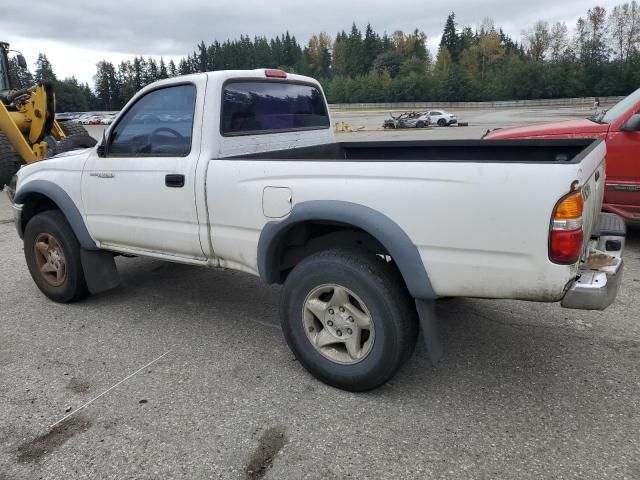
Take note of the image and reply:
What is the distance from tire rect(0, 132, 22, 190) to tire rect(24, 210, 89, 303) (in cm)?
760

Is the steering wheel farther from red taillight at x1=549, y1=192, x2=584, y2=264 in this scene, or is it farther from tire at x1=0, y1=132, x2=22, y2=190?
tire at x1=0, y1=132, x2=22, y2=190

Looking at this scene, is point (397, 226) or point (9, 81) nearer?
point (397, 226)

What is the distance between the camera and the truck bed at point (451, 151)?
11.6ft

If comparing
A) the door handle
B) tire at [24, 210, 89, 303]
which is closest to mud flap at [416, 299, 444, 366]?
the door handle

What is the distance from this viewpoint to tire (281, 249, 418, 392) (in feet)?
8.95

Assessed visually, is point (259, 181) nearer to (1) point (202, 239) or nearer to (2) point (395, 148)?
(1) point (202, 239)

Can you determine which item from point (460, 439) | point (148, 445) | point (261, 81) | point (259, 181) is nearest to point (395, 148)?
point (261, 81)

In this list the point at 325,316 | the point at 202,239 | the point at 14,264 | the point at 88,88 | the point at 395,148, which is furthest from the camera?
the point at 88,88

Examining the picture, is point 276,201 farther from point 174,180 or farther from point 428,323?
point 428,323

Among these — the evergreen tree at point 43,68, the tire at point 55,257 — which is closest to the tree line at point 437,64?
the evergreen tree at point 43,68

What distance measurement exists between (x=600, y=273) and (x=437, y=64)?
103 m

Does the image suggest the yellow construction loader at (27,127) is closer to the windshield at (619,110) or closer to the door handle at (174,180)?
the door handle at (174,180)

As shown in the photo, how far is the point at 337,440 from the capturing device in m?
2.59

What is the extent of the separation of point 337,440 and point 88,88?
436ft
